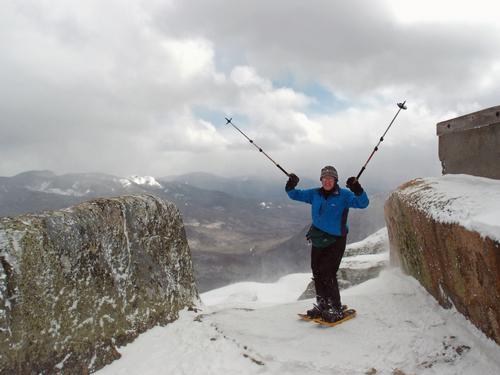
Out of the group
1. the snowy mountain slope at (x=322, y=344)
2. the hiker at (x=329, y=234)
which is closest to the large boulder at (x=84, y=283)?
the snowy mountain slope at (x=322, y=344)

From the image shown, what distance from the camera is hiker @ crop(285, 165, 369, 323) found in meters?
8.22

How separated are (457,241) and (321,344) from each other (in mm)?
2912

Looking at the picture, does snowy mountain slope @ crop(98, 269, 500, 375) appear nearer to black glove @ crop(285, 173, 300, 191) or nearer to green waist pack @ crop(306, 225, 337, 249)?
green waist pack @ crop(306, 225, 337, 249)

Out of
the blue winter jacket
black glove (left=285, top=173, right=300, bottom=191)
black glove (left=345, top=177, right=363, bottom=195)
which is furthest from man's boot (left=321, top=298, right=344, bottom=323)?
black glove (left=285, top=173, right=300, bottom=191)

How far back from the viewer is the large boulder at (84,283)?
233 inches

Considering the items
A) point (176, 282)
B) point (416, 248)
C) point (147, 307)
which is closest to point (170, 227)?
point (176, 282)

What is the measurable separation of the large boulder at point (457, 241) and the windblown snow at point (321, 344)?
369 mm

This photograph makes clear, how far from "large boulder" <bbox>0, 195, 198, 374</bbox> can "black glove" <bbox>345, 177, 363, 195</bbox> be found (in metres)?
4.06

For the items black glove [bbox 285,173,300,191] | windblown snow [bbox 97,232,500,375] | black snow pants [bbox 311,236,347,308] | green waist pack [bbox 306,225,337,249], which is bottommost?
windblown snow [bbox 97,232,500,375]

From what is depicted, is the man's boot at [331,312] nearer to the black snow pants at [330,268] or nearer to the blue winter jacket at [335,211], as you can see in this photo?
the black snow pants at [330,268]

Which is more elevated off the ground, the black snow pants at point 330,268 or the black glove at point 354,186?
the black glove at point 354,186

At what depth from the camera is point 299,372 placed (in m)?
6.33

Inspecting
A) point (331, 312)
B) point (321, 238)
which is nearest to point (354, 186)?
point (321, 238)

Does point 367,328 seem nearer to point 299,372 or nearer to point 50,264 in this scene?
point 299,372
